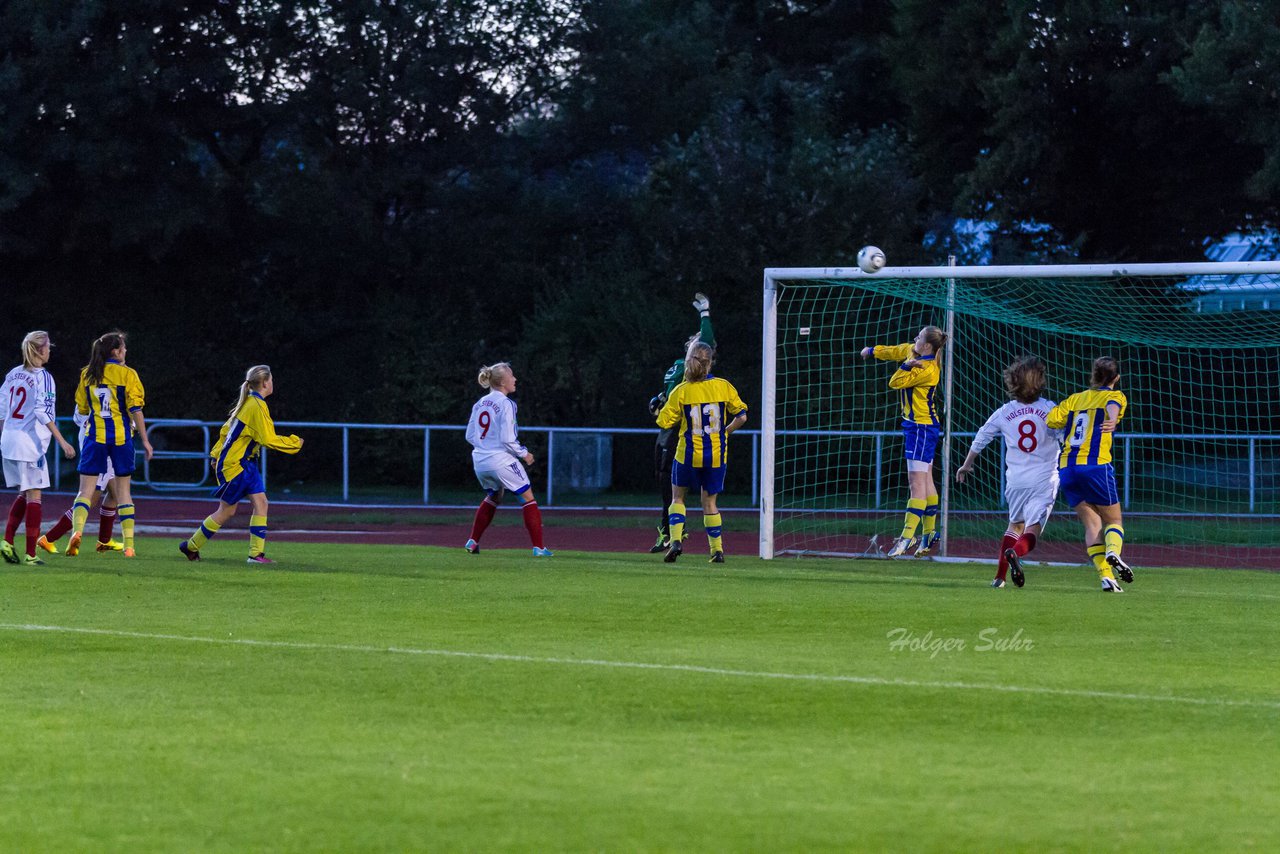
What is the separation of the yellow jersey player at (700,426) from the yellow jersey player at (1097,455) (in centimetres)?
305

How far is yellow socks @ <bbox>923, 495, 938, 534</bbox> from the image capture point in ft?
52.4

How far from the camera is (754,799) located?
18.7 feet

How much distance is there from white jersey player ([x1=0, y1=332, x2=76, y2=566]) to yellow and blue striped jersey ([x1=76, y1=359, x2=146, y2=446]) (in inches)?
11.8

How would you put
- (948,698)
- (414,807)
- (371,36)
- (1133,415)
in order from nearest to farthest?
1. (414,807)
2. (948,698)
3. (1133,415)
4. (371,36)

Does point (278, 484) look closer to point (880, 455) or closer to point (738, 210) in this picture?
point (738, 210)

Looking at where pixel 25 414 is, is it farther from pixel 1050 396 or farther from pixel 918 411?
pixel 1050 396

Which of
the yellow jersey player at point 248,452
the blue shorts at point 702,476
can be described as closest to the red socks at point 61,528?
the yellow jersey player at point 248,452

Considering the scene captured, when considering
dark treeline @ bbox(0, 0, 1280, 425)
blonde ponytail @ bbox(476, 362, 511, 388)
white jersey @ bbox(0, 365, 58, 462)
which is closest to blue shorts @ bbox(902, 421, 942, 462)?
blonde ponytail @ bbox(476, 362, 511, 388)

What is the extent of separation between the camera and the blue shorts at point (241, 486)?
14.2 metres

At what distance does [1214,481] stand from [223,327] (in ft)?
58.7

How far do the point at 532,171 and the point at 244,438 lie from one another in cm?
1850

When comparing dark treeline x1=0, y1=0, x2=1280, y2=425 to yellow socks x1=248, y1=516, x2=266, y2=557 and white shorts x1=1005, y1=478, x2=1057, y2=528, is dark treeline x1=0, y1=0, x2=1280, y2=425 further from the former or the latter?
white shorts x1=1005, y1=478, x2=1057, y2=528

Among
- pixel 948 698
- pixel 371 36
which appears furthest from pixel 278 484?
pixel 948 698

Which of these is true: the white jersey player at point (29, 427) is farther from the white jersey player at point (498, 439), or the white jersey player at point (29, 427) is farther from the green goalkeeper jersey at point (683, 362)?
the green goalkeeper jersey at point (683, 362)
